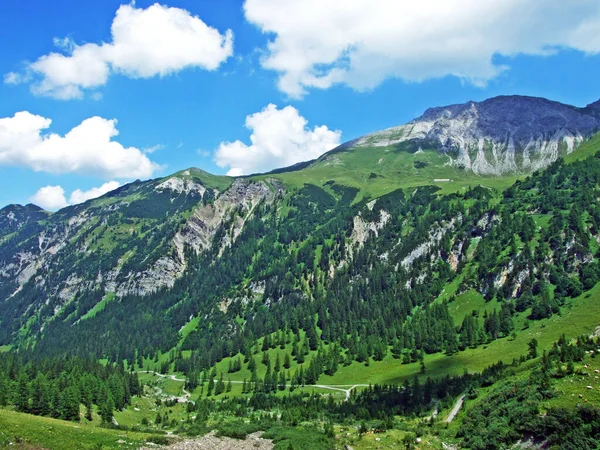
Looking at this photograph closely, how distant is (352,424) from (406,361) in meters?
91.6

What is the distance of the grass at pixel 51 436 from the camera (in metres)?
58.4

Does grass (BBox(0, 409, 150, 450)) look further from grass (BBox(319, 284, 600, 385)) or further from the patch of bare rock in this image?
grass (BBox(319, 284, 600, 385))

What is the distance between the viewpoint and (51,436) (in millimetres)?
62594

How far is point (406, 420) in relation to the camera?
98250mm

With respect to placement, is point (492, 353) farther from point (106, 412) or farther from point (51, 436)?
point (51, 436)

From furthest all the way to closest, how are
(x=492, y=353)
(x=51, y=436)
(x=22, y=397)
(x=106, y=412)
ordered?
(x=492, y=353) → (x=106, y=412) → (x=22, y=397) → (x=51, y=436)

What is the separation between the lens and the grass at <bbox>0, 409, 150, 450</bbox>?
2298 inches

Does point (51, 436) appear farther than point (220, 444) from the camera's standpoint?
No

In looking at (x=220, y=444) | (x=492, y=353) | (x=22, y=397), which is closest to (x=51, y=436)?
(x=220, y=444)

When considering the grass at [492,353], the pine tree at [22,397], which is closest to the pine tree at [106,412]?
the pine tree at [22,397]

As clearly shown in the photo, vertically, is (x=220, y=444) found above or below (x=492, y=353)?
above

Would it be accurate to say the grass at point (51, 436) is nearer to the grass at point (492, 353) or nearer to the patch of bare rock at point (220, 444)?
the patch of bare rock at point (220, 444)

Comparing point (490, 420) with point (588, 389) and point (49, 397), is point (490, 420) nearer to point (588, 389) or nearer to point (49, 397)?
point (588, 389)

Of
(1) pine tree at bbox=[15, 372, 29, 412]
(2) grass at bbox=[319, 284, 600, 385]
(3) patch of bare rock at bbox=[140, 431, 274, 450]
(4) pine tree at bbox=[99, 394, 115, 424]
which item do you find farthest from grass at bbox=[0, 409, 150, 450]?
(2) grass at bbox=[319, 284, 600, 385]
